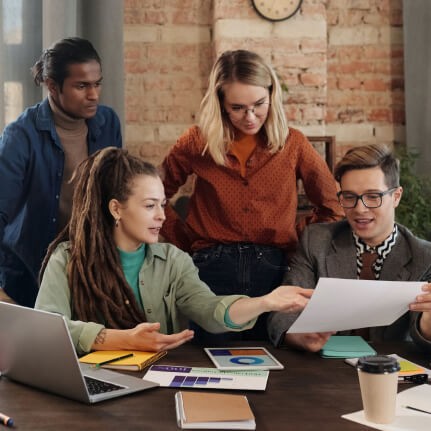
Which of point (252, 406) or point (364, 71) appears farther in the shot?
point (364, 71)

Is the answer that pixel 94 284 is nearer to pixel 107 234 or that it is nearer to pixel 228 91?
pixel 107 234

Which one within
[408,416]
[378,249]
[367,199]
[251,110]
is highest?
[251,110]

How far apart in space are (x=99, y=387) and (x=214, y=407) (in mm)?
257

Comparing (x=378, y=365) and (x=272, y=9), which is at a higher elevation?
(x=272, y=9)

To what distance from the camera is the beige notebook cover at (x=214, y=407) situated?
1.08m

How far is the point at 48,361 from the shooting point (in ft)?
3.99

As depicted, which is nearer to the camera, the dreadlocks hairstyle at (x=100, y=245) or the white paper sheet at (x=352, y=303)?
the white paper sheet at (x=352, y=303)

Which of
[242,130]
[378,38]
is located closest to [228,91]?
[242,130]

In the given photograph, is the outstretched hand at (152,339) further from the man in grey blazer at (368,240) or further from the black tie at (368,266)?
the black tie at (368,266)

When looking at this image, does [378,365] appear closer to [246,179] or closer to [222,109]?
[246,179]

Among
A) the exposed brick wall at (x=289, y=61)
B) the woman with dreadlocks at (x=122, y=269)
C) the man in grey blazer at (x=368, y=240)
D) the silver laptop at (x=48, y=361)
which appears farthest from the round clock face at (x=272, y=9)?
the silver laptop at (x=48, y=361)

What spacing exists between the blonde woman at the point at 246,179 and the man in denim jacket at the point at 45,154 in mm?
387

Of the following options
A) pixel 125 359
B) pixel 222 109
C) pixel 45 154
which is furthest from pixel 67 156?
pixel 125 359

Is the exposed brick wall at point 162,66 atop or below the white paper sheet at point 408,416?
atop
